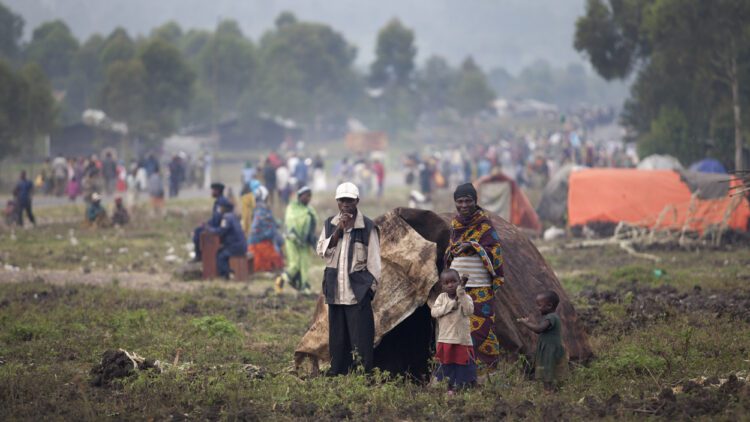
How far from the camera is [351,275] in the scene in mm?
8062

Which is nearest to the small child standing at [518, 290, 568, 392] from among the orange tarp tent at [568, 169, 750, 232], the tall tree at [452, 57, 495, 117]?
the orange tarp tent at [568, 169, 750, 232]

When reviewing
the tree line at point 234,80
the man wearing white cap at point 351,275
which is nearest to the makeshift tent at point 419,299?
the man wearing white cap at point 351,275

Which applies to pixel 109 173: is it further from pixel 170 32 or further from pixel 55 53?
pixel 170 32

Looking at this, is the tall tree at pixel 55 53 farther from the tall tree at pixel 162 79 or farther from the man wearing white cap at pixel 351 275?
the man wearing white cap at pixel 351 275

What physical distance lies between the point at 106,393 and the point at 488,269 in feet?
10.7

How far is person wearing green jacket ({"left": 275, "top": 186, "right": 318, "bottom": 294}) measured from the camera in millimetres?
14367

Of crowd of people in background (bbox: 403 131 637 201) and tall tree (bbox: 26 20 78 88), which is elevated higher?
tall tree (bbox: 26 20 78 88)

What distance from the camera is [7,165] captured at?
1720 inches

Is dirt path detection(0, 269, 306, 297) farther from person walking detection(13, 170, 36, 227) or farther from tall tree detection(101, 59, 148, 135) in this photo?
tall tree detection(101, 59, 148, 135)

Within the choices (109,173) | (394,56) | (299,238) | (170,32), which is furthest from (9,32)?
(299,238)

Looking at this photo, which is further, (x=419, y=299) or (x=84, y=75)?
(x=84, y=75)

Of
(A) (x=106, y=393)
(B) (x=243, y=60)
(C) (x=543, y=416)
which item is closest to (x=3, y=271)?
(A) (x=106, y=393)

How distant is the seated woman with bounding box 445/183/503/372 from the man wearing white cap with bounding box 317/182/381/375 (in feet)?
2.32

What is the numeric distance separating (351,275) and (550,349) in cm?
173
